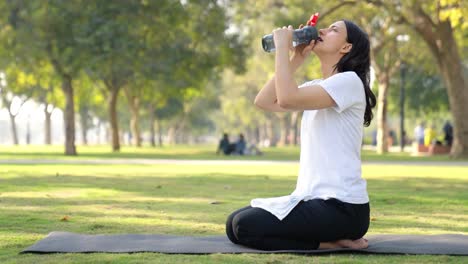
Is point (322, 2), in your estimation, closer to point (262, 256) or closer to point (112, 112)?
point (112, 112)

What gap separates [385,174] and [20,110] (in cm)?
6475

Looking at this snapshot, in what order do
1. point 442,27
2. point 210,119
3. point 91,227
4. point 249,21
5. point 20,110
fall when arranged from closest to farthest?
point 91,227 → point 442,27 → point 249,21 → point 20,110 → point 210,119

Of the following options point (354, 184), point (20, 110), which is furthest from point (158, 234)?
point (20, 110)

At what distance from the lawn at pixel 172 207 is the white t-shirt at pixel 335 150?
457 millimetres

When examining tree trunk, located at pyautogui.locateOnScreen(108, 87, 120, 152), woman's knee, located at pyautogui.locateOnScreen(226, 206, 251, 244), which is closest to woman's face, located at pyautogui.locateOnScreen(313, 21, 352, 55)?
woman's knee, located at pyautogui.locateOnScreen(226, 206, 251, 244)

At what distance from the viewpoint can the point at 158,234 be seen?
742cm

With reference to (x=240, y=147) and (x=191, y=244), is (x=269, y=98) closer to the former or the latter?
(x=191, y=244)

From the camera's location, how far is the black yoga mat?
6395 mm

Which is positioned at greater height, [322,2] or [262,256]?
[322,2]

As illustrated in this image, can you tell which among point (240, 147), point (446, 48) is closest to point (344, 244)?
point (446, 48)

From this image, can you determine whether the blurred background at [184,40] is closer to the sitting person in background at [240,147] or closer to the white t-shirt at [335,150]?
the sitting person in background at [240,147]

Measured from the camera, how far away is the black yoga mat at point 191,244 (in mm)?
6395

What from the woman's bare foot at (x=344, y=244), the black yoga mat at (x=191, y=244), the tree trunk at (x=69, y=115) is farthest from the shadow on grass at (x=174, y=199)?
the tree trunk at (x=69, y=115)

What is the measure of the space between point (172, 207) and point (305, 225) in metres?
4.65
